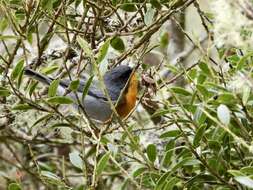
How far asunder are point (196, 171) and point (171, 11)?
0.44m

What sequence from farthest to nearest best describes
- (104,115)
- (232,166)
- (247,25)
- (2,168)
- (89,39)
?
(2,168), (104,115), (89,39), (232,166), (247,25)

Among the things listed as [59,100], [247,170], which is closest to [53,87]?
[59,100]

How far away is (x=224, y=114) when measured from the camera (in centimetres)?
117

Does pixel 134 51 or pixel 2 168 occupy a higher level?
pixel 134 51

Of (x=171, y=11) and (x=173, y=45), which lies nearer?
(x=171, y=11)

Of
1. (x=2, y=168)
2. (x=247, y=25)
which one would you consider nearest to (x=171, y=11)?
(x=247, y=25)

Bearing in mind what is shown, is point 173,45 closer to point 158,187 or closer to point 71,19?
point 71,19

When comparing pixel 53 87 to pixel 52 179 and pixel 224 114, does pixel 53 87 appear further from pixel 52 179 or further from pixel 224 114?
pixel 224 114

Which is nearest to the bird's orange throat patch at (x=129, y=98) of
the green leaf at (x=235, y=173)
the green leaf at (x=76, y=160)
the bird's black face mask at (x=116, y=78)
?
the bird's black face mask at (x=116, y=78)

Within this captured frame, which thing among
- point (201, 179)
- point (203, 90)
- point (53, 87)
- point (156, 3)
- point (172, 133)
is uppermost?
point (156, 3)

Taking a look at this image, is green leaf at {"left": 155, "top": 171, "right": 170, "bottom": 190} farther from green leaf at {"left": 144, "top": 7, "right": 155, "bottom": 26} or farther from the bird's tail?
the bird's tail

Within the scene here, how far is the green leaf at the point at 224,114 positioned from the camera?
1.15 metres

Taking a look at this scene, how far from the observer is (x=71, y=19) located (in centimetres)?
183

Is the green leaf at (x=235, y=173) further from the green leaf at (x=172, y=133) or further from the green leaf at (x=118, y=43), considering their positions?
the green leaf at (x=118, y=43)
